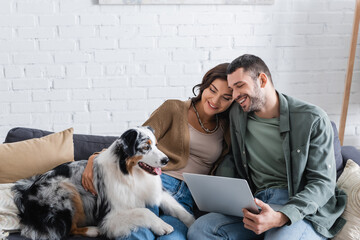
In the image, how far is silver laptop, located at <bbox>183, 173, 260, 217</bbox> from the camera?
169cm

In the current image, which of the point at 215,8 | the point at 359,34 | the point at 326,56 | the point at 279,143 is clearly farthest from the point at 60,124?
the point at 359,34

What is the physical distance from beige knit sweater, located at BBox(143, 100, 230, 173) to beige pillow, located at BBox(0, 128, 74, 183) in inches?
18.9

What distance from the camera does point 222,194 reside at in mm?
1809

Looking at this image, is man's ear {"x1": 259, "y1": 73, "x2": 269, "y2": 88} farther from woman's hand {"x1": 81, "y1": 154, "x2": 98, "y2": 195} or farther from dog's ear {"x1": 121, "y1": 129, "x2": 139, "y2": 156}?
woman's hand {"x1": 81, "y1": 154, "x2": 98, "y2": 195}

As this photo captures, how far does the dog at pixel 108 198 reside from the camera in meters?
1.90

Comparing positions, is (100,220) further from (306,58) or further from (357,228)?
(306,58)

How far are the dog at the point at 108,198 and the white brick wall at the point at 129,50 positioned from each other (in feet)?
3.81

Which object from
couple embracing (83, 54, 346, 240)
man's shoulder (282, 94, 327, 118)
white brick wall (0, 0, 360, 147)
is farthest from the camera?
white brick wall (0, 0, 360, 147)

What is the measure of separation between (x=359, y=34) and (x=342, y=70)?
304mm

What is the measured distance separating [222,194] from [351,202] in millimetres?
640

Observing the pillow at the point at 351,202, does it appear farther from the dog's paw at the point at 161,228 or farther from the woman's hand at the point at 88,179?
the woman's hand at the point at 88,179

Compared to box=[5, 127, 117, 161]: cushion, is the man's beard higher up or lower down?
higher up

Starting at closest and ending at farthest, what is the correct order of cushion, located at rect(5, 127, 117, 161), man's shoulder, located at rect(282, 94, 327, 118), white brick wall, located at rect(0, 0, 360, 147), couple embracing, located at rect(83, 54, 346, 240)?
couple embracing, located at rect(83, 54, 346, 240) → man's shoulder, located at rect(282, 94, 327, 118) → cushion, located at rect(5, 127, 117, 161) → white brick wall, located at rect(0, 0, 360, 147)

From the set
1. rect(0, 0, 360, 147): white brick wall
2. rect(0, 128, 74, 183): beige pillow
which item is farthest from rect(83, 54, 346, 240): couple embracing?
rect(0, 0, 360, 147): white brick wall
